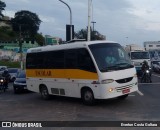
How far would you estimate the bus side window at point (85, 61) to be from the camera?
14.5 m

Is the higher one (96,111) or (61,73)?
(61,73)

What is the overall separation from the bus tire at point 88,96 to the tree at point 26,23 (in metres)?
114

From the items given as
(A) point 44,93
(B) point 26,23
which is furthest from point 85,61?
(B) point 26,23

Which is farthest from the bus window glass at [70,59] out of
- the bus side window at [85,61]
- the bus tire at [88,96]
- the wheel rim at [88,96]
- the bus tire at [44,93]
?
the bus tire at [44,93]

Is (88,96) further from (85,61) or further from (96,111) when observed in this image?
(96,111)

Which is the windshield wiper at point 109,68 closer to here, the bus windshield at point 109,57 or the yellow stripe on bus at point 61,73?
the bus windshield at point 109,57

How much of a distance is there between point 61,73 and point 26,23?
11418cm

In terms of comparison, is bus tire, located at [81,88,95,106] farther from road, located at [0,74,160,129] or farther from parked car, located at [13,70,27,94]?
parked car, located at [13,70,27,94]

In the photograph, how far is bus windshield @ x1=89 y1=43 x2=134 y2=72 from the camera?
14305 millimetres

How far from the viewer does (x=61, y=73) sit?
53.8 ft

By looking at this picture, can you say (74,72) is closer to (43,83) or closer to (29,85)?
(43,83)

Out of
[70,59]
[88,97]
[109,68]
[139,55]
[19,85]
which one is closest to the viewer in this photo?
[109,68]

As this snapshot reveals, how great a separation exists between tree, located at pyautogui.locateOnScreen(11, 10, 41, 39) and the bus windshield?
114 metres

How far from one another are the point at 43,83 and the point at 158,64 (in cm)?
2827
